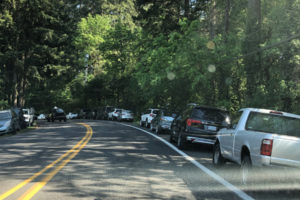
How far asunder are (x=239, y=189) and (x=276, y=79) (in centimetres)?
1035

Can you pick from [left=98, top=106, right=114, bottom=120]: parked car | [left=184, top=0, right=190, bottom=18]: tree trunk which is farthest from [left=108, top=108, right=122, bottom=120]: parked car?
[left=184, top=0, right=190, bottom=18]: tree trunk

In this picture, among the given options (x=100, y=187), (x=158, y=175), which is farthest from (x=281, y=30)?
(x=100, y=187)

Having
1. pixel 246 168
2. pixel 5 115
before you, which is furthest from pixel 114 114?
pixel 246 168

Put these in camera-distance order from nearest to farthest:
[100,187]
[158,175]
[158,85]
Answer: [100,187] → [158,175] → [158,85]

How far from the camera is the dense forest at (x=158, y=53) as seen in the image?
60.9 ft

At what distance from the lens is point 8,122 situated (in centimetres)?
2469

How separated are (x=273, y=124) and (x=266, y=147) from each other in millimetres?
1508

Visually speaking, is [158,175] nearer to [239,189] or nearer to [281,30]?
[239,189]

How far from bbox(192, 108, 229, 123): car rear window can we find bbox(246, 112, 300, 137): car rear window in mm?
5786

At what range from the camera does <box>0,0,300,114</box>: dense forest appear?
731 inches

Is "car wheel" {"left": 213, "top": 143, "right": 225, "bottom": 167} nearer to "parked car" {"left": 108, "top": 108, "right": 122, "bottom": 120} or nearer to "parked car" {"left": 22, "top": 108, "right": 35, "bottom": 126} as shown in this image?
"parked car" {"left": 22, "top": 108, "right": 35, "bottom": 126}

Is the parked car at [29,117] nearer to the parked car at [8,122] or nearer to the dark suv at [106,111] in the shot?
the parked car at [8,122]

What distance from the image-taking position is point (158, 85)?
98.1ft

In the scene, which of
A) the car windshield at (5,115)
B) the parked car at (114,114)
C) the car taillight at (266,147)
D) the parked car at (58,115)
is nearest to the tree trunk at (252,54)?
the car taillight at (266,147)
